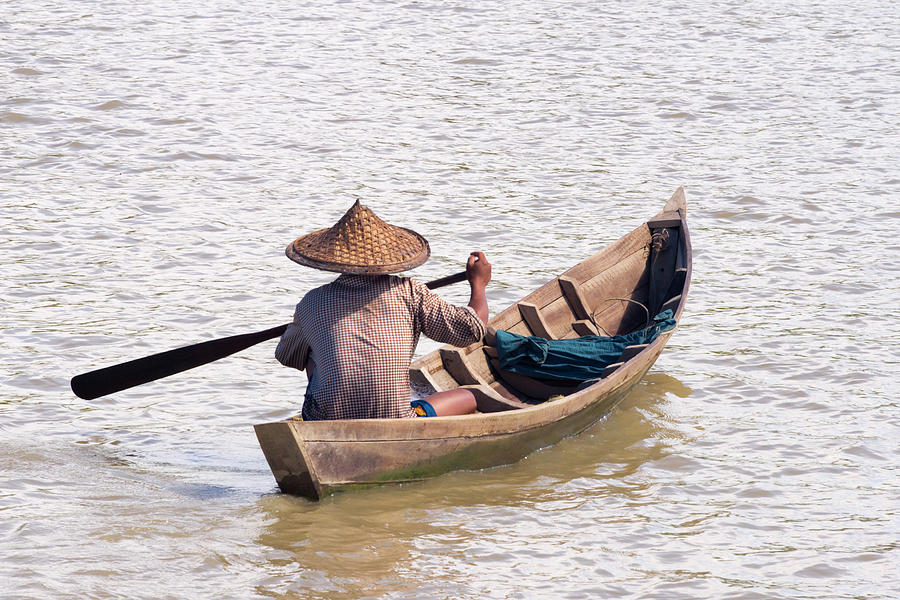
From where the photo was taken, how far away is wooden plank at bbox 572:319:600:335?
7.29 m

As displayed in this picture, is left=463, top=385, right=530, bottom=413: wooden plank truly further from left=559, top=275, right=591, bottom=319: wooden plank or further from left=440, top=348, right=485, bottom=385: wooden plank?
left=559, top=275, right=591, bottom=319: wooden plank

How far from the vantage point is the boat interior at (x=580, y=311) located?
242 inches

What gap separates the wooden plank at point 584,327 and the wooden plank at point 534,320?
0.35 m

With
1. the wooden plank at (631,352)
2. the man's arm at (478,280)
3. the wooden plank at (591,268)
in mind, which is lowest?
the wooden plank at (631,352)

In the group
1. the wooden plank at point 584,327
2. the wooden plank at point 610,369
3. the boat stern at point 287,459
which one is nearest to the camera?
the boat stern at point 287,459

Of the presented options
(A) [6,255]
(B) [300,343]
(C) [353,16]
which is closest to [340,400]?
(B) [300,343]

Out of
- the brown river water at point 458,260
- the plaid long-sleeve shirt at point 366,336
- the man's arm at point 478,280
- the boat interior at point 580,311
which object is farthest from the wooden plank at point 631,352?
the plaid long-sleeve shirt at point 366,336

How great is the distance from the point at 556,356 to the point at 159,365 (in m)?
2.29

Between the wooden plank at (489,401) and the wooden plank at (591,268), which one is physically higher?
the wooden plank at (591,268)

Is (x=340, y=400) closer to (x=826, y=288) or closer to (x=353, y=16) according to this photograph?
(x=826, y=288)

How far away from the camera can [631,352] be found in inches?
259

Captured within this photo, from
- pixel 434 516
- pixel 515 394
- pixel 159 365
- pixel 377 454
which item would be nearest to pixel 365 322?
pixel 377 454

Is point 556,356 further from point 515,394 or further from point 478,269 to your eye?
point 478,269

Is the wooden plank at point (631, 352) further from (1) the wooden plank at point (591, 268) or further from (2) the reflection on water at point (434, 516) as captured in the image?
(1) the wooden plank at point (591, 268)
